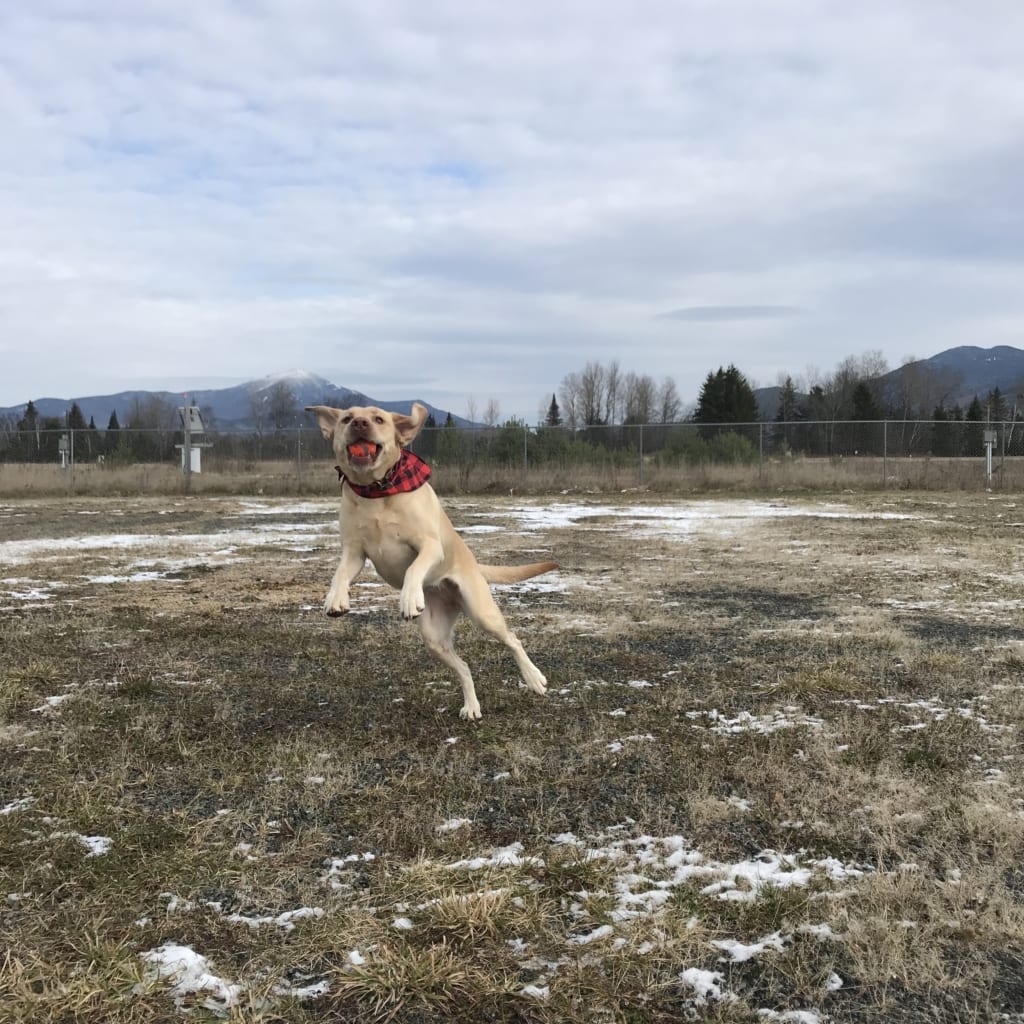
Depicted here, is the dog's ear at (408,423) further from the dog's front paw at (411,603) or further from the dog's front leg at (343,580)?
the dog's front paw at (411,603)

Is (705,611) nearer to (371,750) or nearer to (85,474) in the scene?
(371,750)

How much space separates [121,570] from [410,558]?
22.2 feet

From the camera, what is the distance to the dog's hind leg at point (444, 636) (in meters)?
4.18

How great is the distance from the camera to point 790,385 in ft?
236

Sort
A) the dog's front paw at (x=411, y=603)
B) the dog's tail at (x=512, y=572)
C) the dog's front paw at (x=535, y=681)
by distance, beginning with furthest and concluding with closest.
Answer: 1. the dog's tail at (x=512, y=572)
2. the dog's front paw at (x=535, y=681)
3. the dog's front paw at (x=411, y=603)

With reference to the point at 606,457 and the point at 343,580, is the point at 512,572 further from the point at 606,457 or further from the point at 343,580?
the point at 606,457

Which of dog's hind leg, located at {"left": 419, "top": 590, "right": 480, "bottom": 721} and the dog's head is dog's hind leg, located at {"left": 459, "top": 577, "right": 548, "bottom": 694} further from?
the dog's head

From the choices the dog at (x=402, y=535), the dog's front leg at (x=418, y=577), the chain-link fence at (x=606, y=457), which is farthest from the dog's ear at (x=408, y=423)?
the chain-link fence at (x=606, y=457)

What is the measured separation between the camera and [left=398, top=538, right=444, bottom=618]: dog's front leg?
353 cm

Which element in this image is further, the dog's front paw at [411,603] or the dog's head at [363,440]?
the dog's head at [363,440]

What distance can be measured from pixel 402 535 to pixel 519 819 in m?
1.43

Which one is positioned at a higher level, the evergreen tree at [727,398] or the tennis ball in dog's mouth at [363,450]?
the evergreen tree at [727,398]

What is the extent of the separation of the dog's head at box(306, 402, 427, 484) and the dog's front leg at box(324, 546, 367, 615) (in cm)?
36

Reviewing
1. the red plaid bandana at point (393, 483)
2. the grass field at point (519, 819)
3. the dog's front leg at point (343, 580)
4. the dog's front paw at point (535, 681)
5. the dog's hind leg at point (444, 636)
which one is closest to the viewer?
the grass field at point (519, 819)
